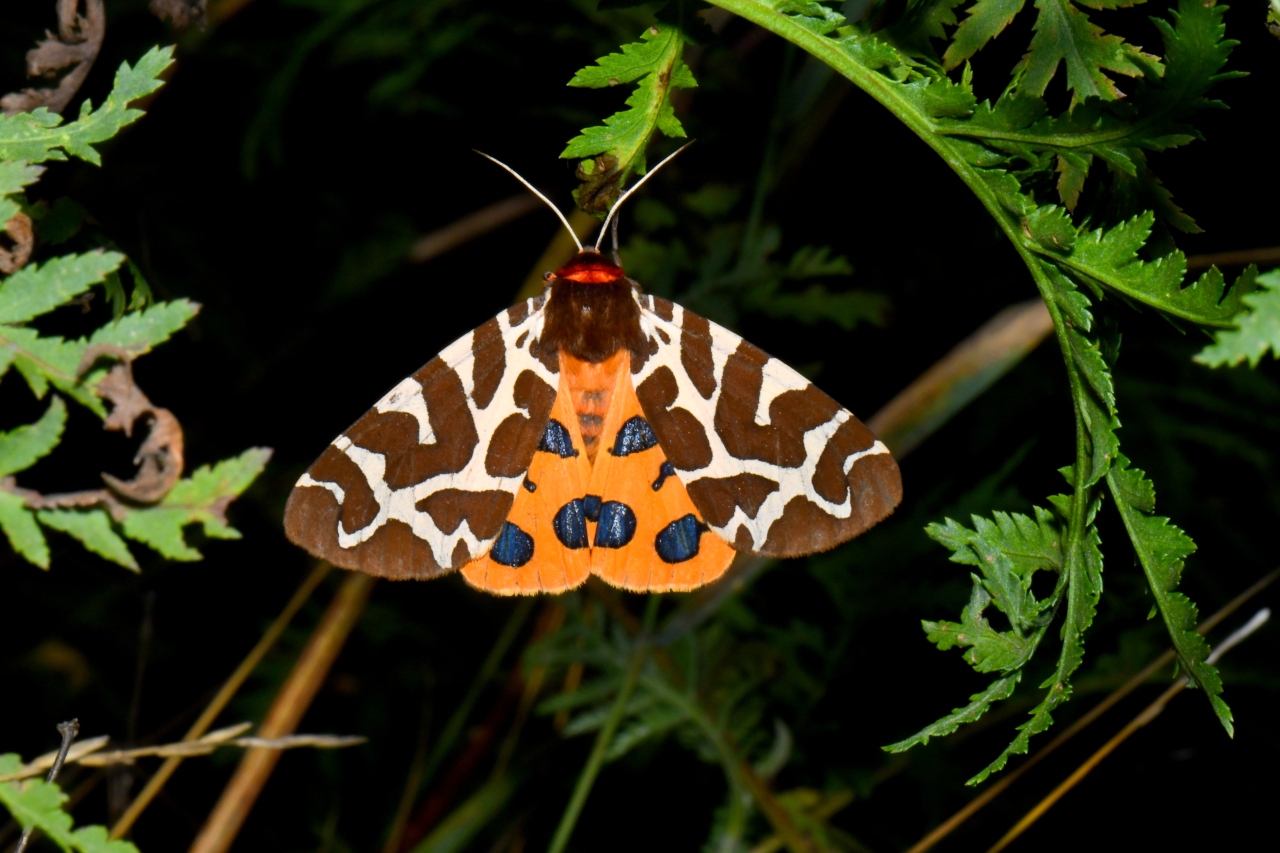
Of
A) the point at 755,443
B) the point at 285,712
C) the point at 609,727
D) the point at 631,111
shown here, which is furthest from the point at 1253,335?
the point at 285,712

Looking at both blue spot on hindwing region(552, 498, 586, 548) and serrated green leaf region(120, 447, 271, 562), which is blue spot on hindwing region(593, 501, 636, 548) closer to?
blue spot on hindwing region(552, 498, 586, 548)

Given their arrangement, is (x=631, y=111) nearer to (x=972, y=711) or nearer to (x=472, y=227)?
(x=972, y=711)

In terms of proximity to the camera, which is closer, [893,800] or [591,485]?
[591,485]

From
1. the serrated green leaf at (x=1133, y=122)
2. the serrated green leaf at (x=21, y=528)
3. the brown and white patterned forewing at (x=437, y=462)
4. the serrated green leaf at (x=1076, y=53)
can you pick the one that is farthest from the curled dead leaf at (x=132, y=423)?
the serrated green leaf at (x=1076, y=53)

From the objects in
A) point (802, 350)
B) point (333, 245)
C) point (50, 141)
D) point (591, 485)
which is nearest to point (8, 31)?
point (333, 245)

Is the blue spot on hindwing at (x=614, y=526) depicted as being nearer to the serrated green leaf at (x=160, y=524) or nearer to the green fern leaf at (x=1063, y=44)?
the serrated green leaf at (x=160, y=524)

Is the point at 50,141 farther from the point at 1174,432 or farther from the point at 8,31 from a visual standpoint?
the point at 1174,432
